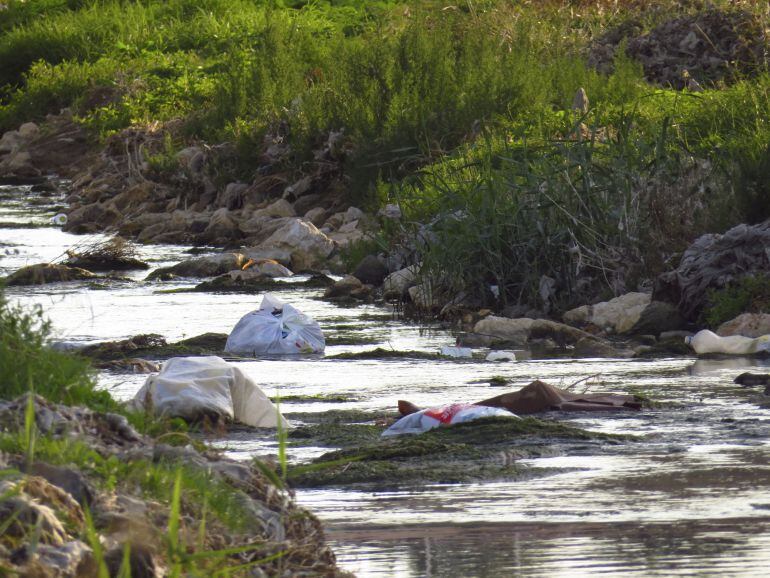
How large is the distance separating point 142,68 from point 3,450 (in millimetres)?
25640

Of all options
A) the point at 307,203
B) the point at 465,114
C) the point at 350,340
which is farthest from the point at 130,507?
the point at 307,203

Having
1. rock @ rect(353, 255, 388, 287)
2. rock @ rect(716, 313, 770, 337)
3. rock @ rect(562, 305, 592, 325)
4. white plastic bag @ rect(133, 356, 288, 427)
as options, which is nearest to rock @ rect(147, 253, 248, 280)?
rock @ rect(353, 255, 388, 287)

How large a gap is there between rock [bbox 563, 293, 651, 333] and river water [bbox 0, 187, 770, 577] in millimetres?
1076

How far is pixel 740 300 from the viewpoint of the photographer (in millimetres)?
11188

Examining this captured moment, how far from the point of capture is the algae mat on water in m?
6.58

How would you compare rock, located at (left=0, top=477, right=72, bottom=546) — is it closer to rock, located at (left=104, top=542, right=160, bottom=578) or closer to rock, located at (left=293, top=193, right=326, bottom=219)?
rock, located at (left=104, top=542, right=160, bottom=578)

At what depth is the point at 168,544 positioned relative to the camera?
14.0ft

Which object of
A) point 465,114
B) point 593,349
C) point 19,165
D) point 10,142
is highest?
point 465,114

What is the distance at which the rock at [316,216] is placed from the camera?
61.7ft

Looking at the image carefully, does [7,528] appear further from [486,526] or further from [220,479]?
[486,526]

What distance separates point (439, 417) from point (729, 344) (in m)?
→ 3.41

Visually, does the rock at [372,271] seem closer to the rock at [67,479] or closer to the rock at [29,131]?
the rock at [67,479]

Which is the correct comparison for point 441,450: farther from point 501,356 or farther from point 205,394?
point 501,356

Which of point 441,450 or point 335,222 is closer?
point 441,450
